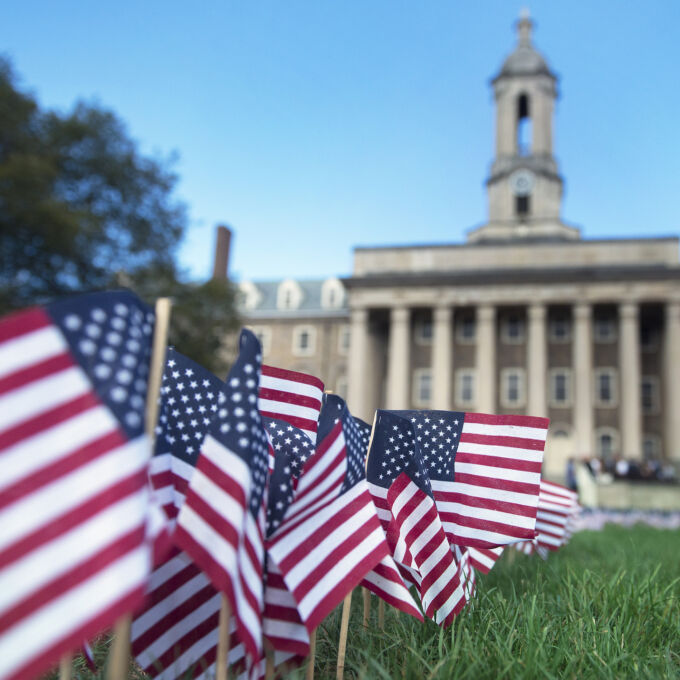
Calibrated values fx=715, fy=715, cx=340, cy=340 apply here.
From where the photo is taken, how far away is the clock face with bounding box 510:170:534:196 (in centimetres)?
5584

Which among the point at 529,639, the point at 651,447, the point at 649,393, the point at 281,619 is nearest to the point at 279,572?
the point at 281,619

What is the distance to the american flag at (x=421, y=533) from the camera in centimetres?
451

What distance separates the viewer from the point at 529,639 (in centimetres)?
386

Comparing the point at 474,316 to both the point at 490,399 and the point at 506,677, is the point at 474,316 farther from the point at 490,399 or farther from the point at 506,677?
→ the point at 506,677

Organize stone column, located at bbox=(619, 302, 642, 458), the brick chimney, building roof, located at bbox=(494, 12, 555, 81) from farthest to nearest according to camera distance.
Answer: building roof, located at bbox=(494, 12, 555, 81) → stone column, located at bbox=(619, 302, 642, 458) → the brick chimney

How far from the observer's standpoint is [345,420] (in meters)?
4.06

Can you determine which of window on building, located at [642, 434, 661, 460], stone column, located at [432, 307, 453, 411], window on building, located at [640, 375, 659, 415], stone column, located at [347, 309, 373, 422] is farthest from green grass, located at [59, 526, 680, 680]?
window on building, located at [640, 375, 659, 415]

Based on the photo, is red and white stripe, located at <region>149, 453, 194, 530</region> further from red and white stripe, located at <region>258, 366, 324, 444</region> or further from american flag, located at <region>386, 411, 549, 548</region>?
american flag, located at <region>386, 411, 549, 548</region>

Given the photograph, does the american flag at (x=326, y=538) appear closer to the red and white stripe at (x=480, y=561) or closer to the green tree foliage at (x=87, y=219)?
the red and white stripe at (x=480, y=561)

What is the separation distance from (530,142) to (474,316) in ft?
54.8

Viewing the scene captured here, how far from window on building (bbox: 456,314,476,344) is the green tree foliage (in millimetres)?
21842

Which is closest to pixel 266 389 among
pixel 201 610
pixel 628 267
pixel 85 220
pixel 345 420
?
pixel 345 420

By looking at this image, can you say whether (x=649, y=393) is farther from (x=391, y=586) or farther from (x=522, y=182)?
(x=391, y=586)

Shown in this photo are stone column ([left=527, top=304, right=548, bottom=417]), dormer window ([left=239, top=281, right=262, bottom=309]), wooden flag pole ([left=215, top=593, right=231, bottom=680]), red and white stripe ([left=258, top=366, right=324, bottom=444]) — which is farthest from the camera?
dormer window ([left=239, top=281, right=262, bottom=309])
